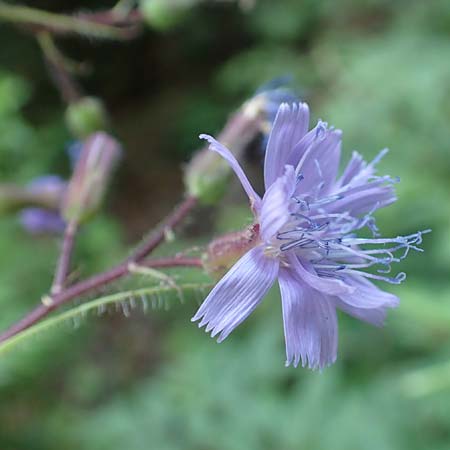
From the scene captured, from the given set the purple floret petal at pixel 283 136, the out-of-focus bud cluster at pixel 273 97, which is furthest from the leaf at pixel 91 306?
the out-of-focus bud cluster at pixel 273 97

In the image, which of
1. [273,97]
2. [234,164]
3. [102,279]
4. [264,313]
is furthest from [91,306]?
[264,313]

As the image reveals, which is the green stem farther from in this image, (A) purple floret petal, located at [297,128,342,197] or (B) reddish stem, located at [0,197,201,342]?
(A) purple floret petal, located at [297,128,342,197]

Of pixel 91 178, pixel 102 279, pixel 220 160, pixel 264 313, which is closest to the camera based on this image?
pixel 102 279

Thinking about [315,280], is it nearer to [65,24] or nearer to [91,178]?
[91,178]

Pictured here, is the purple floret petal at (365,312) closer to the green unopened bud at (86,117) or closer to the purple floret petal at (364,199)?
the purple floret petal at (364,199)

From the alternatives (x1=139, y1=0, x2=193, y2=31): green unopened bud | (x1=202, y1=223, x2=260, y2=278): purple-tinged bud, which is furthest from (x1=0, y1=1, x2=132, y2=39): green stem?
(x1=202, y1=223, x2=260, y2=278): purple-tinged bud

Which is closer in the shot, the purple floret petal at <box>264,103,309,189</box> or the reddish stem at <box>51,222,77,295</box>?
the purple floret petal at <box>264,103,309,189</box>

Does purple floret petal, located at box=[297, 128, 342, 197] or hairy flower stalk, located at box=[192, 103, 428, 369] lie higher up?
purple floret petal, located at box=[297, 128, 342, 197]

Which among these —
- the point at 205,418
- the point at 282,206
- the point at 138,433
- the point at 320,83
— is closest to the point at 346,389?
the point at 205,418

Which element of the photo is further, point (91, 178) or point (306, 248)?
point (91, 178)
